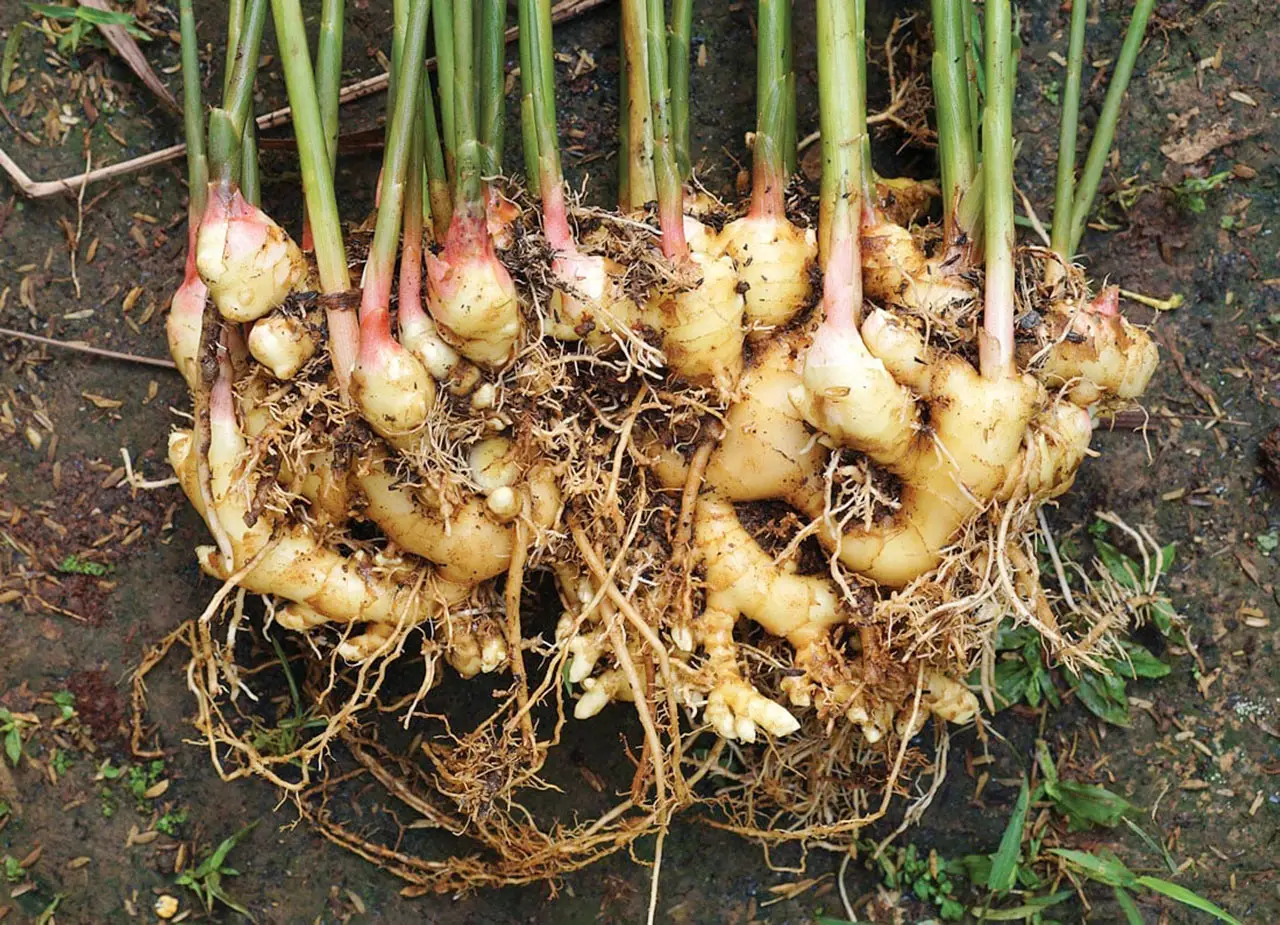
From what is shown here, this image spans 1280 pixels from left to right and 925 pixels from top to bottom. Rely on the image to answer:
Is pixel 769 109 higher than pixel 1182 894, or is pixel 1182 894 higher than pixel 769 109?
pixel 769 109

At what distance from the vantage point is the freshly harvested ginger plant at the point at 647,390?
115 centimetres

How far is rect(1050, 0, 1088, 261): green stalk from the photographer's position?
1286mm

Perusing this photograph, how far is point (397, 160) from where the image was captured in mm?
1114

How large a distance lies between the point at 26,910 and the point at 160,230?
905mm

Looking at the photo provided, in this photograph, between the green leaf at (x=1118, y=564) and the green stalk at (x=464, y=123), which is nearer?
the green stalk at (x=464, y=123)

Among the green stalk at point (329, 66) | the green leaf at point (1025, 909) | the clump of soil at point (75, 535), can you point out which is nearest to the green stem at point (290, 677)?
the clump of soil at point (75, 535)

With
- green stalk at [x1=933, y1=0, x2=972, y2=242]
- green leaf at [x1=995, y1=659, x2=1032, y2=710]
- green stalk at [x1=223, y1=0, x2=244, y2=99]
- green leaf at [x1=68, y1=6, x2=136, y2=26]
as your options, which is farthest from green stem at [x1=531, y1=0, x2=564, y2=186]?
green leaf at [x1=995, y1=659, x2=1032, y2=710]

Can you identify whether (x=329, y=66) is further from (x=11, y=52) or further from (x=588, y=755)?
(x=588, y=755)

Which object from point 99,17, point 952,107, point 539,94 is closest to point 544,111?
point 539,94

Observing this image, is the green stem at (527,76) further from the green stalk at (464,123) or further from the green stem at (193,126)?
the green stem at (193,126)

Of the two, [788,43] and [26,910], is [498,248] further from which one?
[26,910]

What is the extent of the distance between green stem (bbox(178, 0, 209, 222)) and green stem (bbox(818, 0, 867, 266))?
66cm

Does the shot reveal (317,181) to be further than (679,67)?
No

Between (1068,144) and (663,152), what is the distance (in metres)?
0.51
